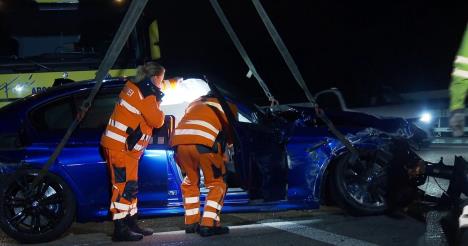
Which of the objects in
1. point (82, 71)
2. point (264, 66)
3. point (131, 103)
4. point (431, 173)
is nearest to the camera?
point (131, 103)

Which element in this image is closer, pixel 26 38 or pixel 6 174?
pixel 6 174

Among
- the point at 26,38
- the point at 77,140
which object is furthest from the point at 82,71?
the point at 77,140

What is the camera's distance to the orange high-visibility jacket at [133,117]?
195 inches

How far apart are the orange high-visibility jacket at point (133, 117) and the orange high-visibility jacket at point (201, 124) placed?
8.9 inches

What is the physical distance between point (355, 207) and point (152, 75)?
2470 mm

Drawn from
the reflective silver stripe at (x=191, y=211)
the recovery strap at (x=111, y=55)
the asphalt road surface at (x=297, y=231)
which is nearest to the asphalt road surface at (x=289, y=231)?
the asphalt road surface at (x=297, y=231)

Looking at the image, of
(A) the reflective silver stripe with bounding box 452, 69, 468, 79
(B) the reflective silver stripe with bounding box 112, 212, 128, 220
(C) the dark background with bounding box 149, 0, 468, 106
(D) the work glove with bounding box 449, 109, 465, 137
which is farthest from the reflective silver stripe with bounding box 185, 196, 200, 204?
(C) the dark background with bounding box 149, 0, 468, 106

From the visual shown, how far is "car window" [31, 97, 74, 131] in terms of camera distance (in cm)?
531

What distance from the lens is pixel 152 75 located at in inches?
199

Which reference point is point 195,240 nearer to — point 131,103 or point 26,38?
point 131,103

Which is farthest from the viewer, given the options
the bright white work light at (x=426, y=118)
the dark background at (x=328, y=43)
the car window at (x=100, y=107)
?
the dark background at (x=328, y=43)

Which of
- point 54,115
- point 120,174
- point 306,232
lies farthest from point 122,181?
point 306,232

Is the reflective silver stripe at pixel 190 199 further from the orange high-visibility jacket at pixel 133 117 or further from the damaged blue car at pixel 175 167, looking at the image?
the orange high-visibility jacket at pixel 133 117

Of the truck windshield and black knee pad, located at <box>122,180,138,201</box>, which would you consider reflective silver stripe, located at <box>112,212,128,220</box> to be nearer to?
black knee pad, located at <box>122,180,138,201</box>
